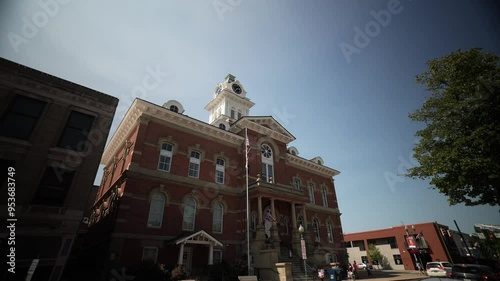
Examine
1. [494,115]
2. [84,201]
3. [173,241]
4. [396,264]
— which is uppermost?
[494,115]

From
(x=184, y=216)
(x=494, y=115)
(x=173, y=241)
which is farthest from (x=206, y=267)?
(x=494, y=115)

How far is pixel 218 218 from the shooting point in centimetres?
2088

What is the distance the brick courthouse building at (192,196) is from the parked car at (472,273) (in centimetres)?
995

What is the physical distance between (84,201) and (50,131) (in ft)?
14.8

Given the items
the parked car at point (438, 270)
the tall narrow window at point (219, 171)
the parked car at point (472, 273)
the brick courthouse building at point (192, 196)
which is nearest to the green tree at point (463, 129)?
the parked car at point (472, 273)

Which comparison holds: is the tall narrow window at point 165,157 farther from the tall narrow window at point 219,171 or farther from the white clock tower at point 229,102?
the white clock tower at point 229,102

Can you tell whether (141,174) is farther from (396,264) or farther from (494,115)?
(396,264)

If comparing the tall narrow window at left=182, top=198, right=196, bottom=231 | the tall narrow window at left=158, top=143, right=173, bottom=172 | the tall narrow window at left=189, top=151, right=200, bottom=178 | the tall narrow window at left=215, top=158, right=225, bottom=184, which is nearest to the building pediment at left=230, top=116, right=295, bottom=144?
the tall narrow window at left=215, top=158, right=225, bottom=184

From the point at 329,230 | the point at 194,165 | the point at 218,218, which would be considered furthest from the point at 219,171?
the point at 329,230

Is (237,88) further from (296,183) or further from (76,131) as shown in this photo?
(76,131)

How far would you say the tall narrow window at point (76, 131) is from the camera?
526 inches

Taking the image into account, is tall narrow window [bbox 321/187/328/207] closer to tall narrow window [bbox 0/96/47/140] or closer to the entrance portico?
the entrance portico

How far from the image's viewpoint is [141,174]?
58.4 ft

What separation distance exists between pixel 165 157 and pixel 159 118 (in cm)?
356
